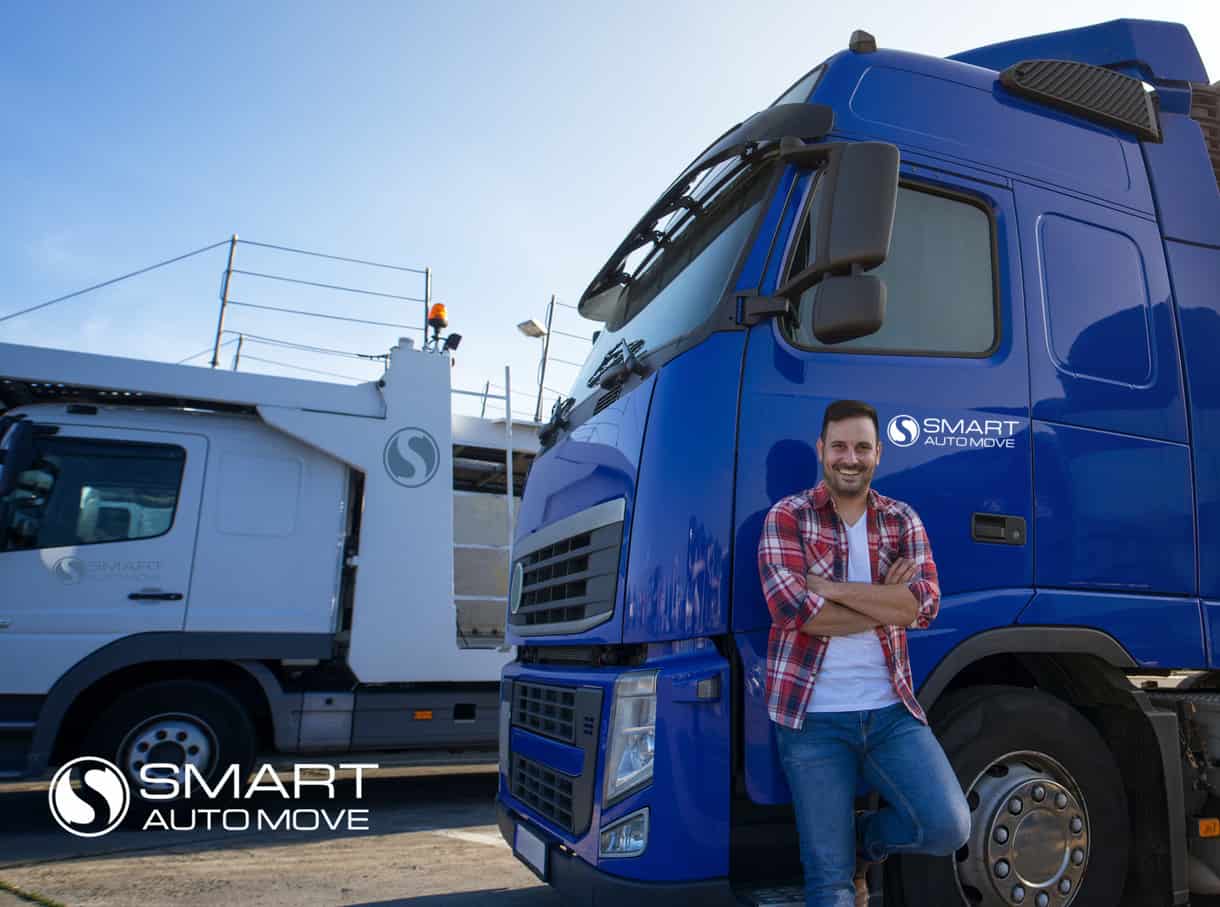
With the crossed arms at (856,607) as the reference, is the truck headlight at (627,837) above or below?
below

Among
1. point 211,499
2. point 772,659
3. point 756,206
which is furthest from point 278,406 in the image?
point 772,659

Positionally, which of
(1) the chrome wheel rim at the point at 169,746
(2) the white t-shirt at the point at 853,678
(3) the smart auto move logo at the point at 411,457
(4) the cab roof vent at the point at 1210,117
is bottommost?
(1) the chrome wheel rim at the point at 169,746

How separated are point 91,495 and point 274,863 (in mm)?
2615

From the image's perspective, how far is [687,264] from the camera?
3.34m

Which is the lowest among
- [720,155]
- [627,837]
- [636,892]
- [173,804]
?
[173,804]

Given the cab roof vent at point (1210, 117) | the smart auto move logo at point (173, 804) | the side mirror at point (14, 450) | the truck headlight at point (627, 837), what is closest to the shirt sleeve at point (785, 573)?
A: the truck headlight at point (627, 837)

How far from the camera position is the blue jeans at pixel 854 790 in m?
2.32

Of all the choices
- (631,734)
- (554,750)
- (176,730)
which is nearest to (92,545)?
(176,730)

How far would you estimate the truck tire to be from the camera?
2652 millimetres

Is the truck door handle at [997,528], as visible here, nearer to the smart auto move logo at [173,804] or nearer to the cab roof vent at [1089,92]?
the cab roof vent at [1089,92]

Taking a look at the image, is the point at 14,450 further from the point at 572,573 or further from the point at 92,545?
the point at 572,573

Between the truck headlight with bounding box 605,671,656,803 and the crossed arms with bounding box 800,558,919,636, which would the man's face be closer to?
the crossed arms with bounding box 800,558,919,636

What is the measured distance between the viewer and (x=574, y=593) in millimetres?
3061

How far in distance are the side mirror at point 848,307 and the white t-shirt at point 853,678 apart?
0.87 meters
